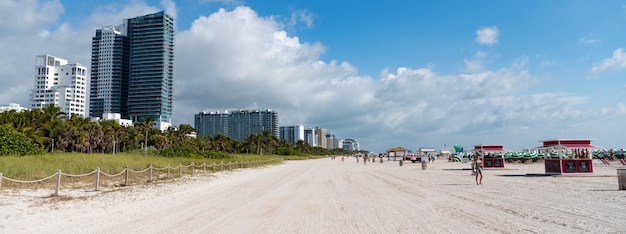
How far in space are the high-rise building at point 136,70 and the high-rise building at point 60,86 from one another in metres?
4.54

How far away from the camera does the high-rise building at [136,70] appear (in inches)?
5910

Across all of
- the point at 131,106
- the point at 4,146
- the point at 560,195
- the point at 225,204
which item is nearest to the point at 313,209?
the point at 225,204

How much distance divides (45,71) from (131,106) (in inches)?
1464

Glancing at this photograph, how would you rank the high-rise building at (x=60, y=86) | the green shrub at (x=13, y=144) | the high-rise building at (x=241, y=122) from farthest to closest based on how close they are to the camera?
the high-rise building at (x=241, y=122), the high-rise building at (x=60, y=86), the green shrub at (x=13, y=144)

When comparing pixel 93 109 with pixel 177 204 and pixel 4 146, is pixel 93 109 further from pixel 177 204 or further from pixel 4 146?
pixel 177 204

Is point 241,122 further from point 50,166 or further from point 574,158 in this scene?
point 574,158

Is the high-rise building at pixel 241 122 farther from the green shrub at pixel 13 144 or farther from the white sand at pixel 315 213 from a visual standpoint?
the white sand at pixel 315 213

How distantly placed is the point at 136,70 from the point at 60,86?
28720 mm

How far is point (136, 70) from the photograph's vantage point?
152 metres

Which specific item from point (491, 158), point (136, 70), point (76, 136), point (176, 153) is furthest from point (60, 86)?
point (491, 158)

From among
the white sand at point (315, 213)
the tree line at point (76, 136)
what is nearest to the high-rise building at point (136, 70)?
the tree line at point (76, 136)

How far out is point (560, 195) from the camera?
1338cm

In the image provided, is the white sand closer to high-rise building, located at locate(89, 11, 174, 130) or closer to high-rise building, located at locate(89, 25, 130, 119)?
high-rise building, located at locate(89, 11, 174, 130)

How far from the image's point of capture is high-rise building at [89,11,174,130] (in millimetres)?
150125
